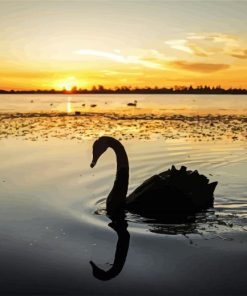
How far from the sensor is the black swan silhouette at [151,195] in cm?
780

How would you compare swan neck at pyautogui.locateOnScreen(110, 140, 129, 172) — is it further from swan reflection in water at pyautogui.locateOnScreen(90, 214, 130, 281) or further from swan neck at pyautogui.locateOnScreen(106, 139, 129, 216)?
swan reflection in water at pyautogui.locateOnScreen(90, 214, 130, 281)

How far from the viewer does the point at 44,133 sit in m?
21.4

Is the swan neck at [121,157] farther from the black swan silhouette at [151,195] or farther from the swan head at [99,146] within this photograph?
the swan head at [99,146]

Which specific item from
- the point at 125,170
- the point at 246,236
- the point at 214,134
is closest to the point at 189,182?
the point at 125,170

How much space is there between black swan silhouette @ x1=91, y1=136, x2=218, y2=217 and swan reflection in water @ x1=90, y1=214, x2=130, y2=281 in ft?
1.10

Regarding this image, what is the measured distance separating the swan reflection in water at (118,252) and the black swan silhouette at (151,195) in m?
0.34

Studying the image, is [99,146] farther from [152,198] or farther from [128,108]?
[128,108]

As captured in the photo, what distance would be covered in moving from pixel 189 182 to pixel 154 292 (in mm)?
3719

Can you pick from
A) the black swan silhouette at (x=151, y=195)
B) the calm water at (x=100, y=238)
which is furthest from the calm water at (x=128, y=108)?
the black swan silhouette at (x=151, y=195)

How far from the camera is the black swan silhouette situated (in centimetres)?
780

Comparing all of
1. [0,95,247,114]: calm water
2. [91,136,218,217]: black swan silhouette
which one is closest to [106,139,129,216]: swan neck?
[91,136,218,217]: black swan silhouette

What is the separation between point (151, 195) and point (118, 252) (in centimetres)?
198

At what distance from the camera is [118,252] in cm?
598

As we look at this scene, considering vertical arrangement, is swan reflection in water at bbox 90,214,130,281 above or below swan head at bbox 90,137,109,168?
below
